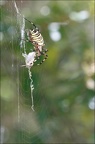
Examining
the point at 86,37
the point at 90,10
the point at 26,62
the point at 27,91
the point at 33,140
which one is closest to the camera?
the point at 26,62

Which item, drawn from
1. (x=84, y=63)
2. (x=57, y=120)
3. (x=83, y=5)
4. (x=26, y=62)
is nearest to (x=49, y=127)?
(x=57, y=120)

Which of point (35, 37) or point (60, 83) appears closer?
point (35, 37)

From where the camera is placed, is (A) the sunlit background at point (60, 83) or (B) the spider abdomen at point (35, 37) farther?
(A) the sunlit background at point (60, 83)

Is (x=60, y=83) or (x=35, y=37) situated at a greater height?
Result: (x=35, y=37)

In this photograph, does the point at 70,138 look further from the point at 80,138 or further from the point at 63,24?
the point at 63,24

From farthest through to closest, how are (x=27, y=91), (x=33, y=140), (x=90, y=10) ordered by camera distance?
(x=90, y=10)
(x=33, y=140)
(x=27, y=91)

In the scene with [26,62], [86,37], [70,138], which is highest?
[86,37]

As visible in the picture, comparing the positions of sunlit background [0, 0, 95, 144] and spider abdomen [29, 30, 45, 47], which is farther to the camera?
sunlit background [0, 0, 95, 144]

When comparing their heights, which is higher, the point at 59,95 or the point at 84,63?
the point at 84,63
